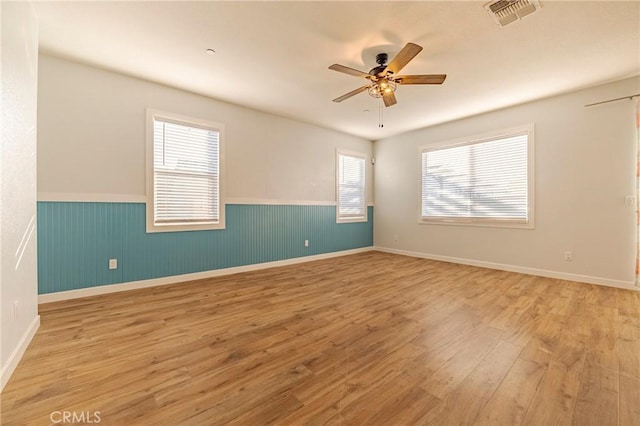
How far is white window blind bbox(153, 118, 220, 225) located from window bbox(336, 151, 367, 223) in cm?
277

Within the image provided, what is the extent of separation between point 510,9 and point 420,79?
2.77 feet

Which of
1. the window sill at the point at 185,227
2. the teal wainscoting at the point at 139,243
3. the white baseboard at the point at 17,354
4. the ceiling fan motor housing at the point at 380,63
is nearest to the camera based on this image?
the white baseboard at the point at 17,354

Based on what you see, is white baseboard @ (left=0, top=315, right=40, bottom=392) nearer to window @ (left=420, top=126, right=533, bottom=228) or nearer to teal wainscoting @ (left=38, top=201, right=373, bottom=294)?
teal wainscoting @ (left=38, top=201, right=373, bottom=294)

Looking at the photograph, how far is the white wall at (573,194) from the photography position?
347 cm

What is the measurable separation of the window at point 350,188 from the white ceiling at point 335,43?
2260 millimetres

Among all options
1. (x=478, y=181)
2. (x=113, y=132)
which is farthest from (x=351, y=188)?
(x=113, y=132)

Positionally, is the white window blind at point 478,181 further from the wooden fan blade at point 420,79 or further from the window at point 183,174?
the window at point 183,174

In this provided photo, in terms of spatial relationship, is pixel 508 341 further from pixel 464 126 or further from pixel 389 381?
pixel 464 126

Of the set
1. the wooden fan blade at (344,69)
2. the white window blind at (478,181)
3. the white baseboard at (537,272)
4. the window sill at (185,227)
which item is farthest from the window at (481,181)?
the window sill at (185,227)

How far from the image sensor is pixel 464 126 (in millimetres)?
5000

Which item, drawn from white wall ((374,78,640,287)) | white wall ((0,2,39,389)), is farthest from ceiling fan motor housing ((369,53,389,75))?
white wall ((374,78,640,287))

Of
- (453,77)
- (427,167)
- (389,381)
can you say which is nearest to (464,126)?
(427,167)

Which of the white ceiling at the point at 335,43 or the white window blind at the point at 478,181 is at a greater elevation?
the white ceiling at the point at 335,43

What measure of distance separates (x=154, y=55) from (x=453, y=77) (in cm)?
370
